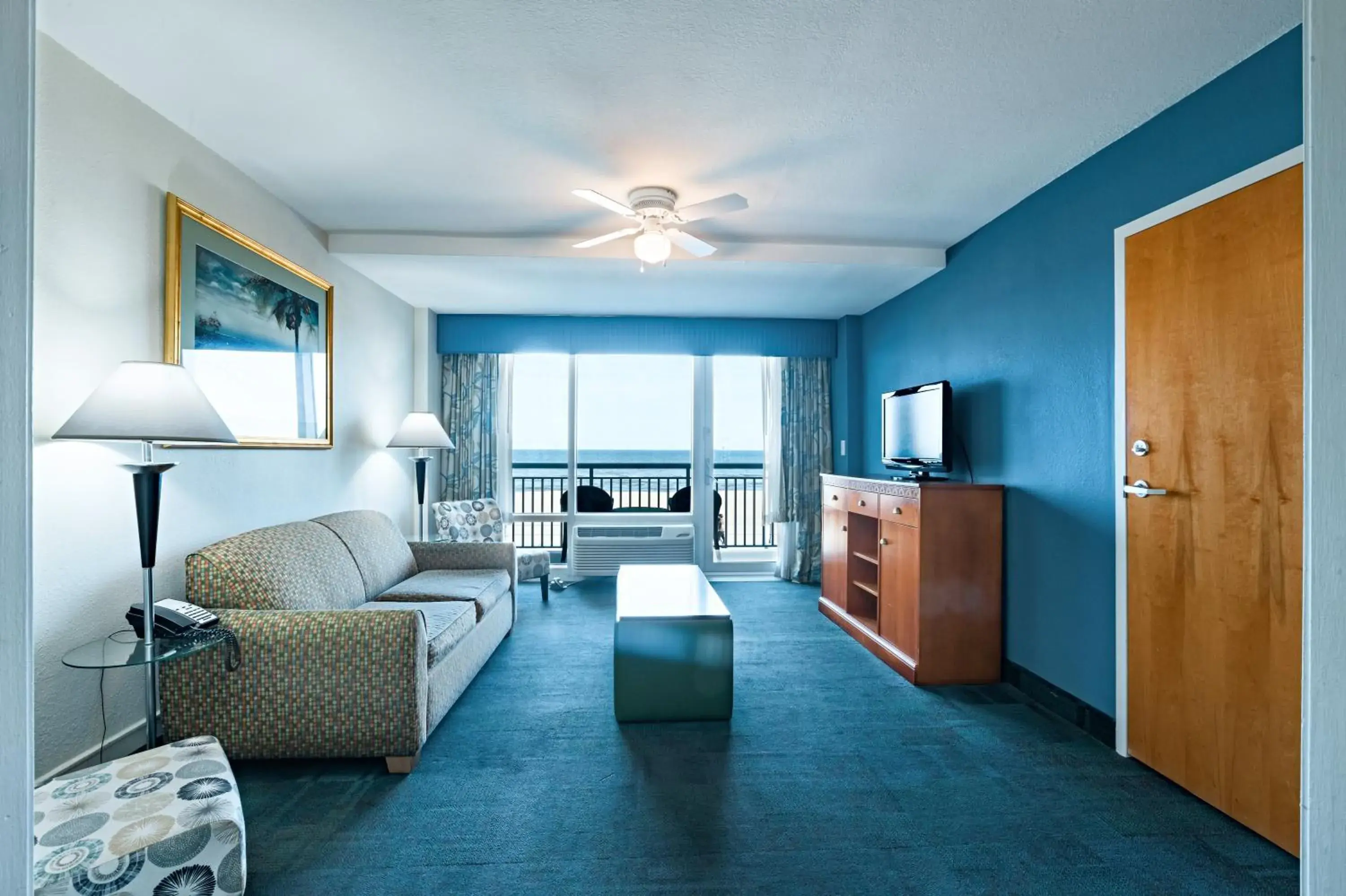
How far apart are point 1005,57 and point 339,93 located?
222 cm

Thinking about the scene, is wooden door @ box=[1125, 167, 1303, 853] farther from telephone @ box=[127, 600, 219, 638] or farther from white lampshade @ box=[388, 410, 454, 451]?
white lampshade @ box=[388, 410, 454, 451]

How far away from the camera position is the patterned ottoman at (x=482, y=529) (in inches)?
181

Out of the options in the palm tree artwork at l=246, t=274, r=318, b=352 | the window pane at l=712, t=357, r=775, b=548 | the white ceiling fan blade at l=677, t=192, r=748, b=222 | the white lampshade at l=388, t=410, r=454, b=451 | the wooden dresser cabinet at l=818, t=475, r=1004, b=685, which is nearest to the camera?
the white ceiling fan blade at l=677, t=192, r=748, b=222

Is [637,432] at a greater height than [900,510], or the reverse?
[637,432]

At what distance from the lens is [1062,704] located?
2.74m

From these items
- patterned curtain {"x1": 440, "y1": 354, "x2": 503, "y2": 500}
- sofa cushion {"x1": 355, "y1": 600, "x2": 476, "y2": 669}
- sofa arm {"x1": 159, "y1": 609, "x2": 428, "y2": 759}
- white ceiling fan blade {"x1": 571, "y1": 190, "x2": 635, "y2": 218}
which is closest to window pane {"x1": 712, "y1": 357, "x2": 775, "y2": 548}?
patterned curtain {"x1": 440, "y1": 354, "x2": 503, "y2": 500}

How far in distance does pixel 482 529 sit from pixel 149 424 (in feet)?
9.77

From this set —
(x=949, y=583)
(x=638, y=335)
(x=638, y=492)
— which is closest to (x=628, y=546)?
(x=638, y=492)

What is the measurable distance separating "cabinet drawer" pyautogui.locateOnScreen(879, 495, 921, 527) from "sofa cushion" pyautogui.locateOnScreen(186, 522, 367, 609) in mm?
2757

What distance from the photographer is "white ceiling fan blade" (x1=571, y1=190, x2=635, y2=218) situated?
259 cm

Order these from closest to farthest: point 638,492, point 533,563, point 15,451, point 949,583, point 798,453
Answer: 1. point 15,451
2. point 949,583
3. point 533,563
4. point 798,453
5. point 638,492

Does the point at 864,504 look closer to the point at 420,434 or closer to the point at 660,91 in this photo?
the point at 660,91

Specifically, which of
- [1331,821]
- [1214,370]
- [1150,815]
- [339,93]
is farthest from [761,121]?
[1150,815]

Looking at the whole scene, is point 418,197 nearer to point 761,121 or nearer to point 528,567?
point 761,121
